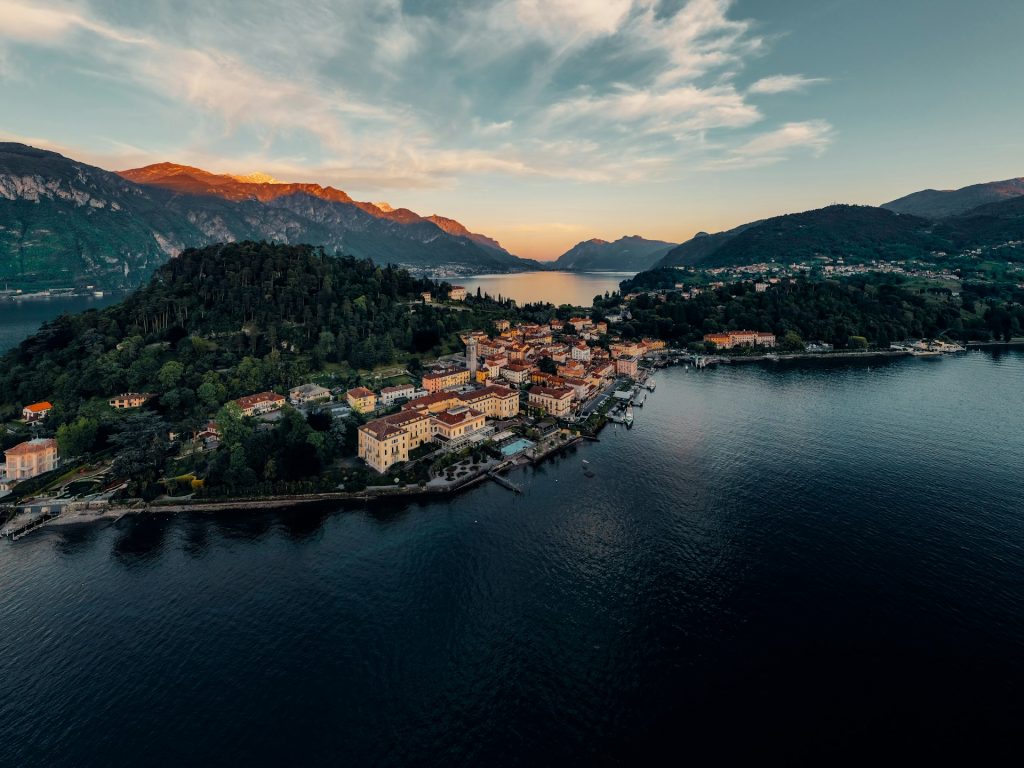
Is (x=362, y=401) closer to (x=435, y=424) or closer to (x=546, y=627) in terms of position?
(x=435, y=424)

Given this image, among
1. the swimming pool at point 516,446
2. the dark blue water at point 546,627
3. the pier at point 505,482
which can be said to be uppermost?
the swimming pool at point 516,446

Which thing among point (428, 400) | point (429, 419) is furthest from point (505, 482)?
point (428, 400)

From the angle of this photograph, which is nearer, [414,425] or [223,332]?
[414,425]

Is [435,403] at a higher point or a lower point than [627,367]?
higher

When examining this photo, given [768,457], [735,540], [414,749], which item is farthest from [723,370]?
[414,749]

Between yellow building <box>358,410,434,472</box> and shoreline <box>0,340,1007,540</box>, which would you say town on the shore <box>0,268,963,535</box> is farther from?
shoreline <box>0,340,1007,540</box>

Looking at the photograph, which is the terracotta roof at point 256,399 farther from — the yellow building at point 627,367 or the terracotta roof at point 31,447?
the yellow building at point 627,367

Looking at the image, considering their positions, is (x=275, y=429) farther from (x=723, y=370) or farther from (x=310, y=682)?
(x=723, y=370)

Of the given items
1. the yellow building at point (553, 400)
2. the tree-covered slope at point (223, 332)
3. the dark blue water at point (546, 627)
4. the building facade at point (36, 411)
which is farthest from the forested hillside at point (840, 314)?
the building facade at point (36, 411)
